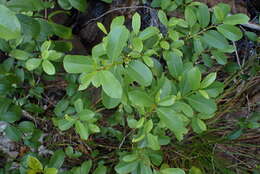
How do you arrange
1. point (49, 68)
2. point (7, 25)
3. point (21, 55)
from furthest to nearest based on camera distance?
point (21, 55)
point (49, 68)
point (7, 25)

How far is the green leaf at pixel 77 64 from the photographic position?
25.9 inches

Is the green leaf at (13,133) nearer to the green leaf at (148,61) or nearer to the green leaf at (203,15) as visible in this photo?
the green leaf at (148,61)

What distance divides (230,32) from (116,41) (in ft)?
1.44

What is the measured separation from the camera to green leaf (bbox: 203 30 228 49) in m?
0.93

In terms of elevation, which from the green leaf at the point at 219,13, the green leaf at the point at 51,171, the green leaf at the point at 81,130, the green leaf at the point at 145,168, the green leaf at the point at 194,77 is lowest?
the green leaf at the point at 145,168

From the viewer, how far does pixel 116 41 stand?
25.1 inches

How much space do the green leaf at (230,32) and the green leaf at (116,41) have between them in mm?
405

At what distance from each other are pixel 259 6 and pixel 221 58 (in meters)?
0.76

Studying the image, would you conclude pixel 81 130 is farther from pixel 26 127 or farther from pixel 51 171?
pixel 26 127

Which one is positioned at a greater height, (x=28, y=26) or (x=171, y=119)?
(x=28, y=26)

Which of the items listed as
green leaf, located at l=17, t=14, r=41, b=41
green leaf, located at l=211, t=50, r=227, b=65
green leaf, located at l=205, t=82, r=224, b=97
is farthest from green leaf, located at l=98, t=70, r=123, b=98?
green leaf, located at l=211, t=50, r=227, b=65

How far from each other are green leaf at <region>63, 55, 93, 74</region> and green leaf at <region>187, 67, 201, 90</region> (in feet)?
0.91

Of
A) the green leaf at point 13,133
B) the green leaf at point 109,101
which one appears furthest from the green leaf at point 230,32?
the green leaf at point 13,133

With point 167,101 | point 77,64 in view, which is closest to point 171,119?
point 167,101
